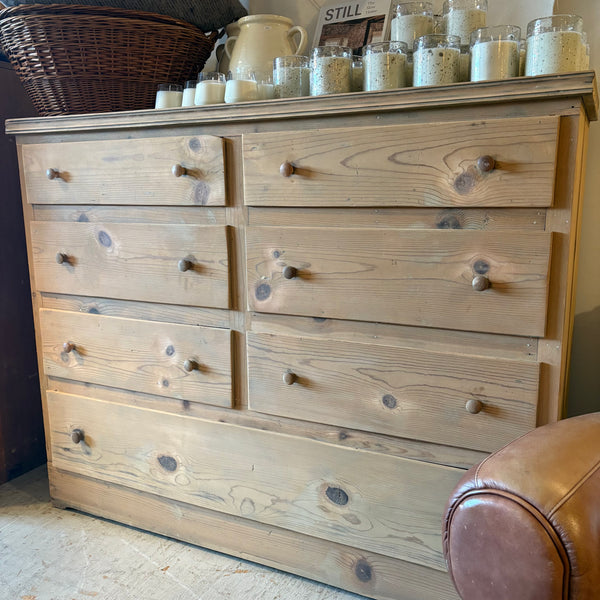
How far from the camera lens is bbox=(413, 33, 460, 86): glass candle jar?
106 cm

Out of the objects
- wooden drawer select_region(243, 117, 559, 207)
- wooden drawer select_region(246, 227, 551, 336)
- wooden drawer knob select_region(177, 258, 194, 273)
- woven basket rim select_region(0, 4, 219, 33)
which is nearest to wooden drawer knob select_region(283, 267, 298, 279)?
wooden drawer select_region(246, 227, 551, 336)

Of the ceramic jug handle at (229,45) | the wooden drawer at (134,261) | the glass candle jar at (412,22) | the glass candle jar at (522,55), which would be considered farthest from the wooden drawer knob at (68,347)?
the glass candle jar at (522,55)

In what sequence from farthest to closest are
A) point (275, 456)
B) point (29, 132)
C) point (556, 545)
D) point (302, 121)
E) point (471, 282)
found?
point (29, 132) < point (275, 456) < point (302, 121) < point (471, 282) < point (556, 545)

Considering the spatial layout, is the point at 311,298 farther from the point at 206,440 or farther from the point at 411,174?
the point at 206,440

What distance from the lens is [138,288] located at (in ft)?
4.46

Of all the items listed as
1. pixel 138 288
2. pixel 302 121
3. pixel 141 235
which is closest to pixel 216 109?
pixel 302 121

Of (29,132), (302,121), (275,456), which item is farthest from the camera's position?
(29,132)

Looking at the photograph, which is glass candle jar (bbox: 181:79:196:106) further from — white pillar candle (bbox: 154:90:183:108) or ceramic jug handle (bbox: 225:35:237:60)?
ceramic jug handle (bbox: 225:35:237:60)

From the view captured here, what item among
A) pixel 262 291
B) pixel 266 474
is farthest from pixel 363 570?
pixel 262 291

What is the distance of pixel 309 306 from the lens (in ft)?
3.89

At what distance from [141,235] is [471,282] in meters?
0.75

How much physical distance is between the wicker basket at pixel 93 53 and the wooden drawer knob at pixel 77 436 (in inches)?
32.6

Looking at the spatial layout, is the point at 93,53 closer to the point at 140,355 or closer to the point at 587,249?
the point at 140,355

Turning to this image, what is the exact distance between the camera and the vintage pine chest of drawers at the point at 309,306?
3.31 ft
